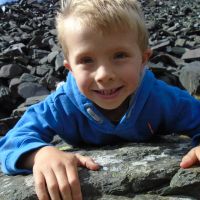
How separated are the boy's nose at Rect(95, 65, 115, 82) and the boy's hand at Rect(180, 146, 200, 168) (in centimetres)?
60

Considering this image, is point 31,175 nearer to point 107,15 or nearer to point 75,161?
point 75,161

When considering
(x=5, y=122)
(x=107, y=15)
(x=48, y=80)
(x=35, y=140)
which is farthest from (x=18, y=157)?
(x=48, y=80)

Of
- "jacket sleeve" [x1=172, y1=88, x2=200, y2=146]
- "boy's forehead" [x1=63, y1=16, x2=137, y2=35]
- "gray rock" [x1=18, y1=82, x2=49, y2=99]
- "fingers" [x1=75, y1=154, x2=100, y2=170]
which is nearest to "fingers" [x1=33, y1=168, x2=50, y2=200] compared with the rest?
"fingers" [x1=75, y1=154, x2=100, y2=170]

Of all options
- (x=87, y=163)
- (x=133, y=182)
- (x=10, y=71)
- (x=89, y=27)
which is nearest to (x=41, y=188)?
(x=87, y=163)

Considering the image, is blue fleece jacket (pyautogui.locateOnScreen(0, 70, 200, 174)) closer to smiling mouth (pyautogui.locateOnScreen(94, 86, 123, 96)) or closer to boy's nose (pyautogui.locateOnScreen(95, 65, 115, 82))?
smiling mouth (pyautogui.locateOnScreen(94, 86, 123, 96))

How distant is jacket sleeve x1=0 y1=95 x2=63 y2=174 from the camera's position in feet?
9.54

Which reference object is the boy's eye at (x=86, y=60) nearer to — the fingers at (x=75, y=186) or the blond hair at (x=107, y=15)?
the blond hair at (x=107, y=15)

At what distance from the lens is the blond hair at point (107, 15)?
2.81 metres

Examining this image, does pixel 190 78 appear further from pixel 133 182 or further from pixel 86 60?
pixel 133 182

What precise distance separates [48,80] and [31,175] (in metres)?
4.26

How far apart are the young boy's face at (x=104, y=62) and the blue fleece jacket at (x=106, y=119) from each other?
20 cm

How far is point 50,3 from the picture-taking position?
76.4ft

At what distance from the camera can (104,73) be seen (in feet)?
8.96

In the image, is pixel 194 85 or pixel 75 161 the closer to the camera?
pixel 75 161
